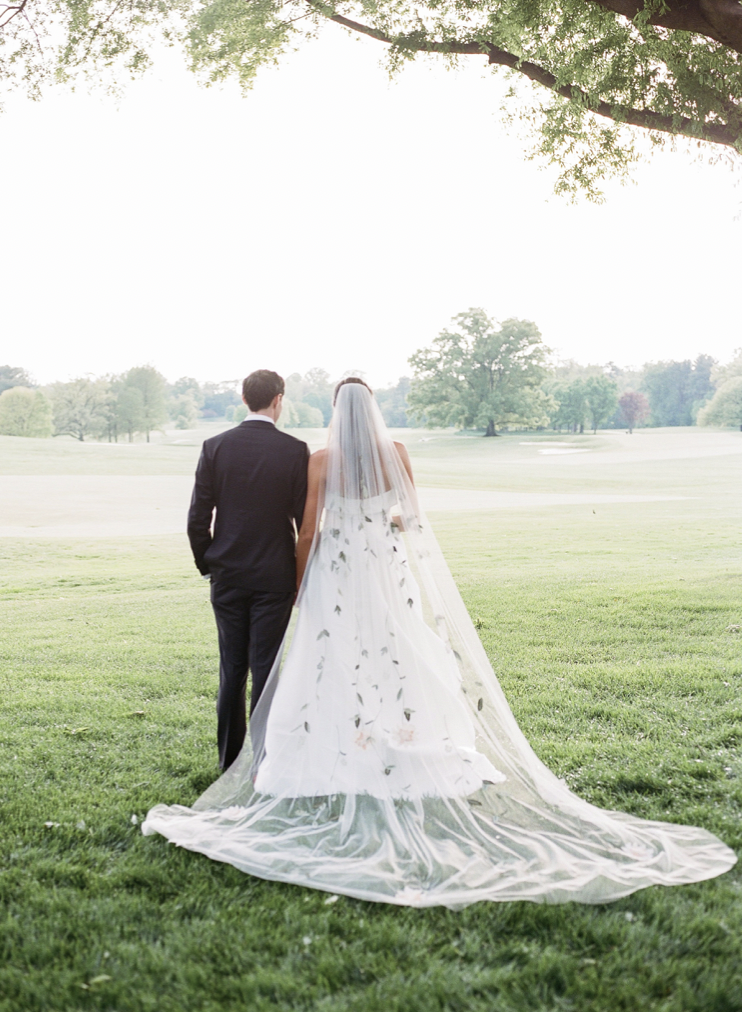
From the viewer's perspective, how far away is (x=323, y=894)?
3.13 metres

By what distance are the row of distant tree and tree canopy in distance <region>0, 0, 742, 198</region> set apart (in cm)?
4181

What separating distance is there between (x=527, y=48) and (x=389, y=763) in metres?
7.44

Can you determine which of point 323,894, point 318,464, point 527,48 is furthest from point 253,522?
point 527,48

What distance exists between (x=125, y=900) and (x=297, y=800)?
0.99 meters

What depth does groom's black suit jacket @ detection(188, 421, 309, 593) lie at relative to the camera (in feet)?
13.6

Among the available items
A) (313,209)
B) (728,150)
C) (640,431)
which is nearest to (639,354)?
(640,431)

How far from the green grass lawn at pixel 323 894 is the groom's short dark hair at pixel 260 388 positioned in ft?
6.97

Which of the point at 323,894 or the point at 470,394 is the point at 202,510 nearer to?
the point at 323,894

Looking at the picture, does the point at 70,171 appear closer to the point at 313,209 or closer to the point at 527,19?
the point at 313,209

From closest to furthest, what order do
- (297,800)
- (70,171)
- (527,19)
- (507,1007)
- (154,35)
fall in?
1. (507,1007)
2. (297,800)
3. (527,19)
4. (154,35)
5. (70,171)

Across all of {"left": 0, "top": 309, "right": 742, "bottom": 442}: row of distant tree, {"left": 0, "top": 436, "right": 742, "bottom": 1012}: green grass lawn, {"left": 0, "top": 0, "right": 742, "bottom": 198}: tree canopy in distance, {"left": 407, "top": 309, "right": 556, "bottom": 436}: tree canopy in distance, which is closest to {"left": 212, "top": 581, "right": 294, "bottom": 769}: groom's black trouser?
{"left": 0, "top": 436, "right": 742, "bottom": 1012}: green grass lawn

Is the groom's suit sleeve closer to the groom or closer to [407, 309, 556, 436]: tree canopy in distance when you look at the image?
the groom

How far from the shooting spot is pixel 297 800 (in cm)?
385

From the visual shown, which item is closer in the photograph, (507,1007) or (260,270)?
(507,1007)
